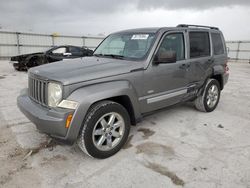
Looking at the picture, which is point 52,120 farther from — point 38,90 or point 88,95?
point 38,90

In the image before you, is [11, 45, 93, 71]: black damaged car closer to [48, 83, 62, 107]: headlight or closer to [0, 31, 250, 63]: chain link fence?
[0, 31, 250, 63]: chain link fence

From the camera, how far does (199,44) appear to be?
4.47 meters

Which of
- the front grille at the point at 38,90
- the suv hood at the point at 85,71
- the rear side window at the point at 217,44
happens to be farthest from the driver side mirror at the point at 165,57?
the rear side window at the point at 217,44

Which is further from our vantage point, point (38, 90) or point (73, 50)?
point (73, 50)

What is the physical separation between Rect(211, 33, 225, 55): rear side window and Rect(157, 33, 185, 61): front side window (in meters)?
1.32

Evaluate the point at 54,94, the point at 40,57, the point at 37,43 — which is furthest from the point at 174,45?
the point at 37,43

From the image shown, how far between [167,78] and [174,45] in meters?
0.71

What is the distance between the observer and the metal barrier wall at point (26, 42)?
57.9ft

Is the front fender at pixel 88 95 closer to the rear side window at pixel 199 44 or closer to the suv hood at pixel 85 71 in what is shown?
the suv hood at pixel 85 71

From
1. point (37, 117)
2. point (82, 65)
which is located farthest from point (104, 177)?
point (82, 65)

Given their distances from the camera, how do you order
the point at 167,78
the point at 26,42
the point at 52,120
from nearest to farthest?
A: the point at 52,120
the point at 167,78
the point at 26,42

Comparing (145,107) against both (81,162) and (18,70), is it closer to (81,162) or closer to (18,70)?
(81,162)

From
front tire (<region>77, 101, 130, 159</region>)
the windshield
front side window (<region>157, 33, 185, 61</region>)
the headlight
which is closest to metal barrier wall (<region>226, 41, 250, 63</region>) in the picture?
front side window (<region>157, 33, 185, 61</region>)

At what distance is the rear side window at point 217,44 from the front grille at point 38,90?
3.94 metres
